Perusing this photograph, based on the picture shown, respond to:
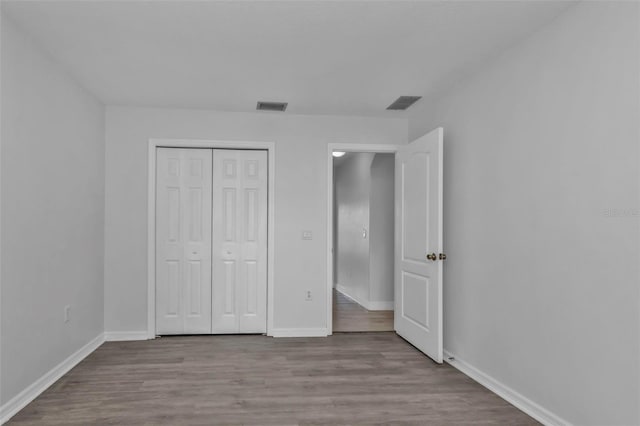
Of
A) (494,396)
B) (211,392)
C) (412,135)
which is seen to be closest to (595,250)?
(494,396)

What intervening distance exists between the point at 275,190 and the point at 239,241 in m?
0.69

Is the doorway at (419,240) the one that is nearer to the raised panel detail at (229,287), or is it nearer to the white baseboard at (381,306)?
the raised panel detail at (229,287)

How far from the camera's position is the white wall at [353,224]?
23.5ft

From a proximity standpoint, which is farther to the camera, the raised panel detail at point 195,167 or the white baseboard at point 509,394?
the raised panel detail at point 195,167

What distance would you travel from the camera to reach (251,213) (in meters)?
5.20

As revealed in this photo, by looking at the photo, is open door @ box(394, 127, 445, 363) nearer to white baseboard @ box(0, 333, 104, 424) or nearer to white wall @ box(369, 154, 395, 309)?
white wall @ box(369, 154, 395, 309)

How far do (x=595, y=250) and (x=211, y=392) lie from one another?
2.62m

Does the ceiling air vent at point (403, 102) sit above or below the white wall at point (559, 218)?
above

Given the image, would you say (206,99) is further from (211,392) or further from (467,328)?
(467,328)

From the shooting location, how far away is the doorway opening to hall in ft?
21.3

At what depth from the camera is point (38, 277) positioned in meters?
3.29

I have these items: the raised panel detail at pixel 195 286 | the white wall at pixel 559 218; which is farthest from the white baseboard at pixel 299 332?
the white wall at pixel 559 218

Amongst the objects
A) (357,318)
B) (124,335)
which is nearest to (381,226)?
(357,318)

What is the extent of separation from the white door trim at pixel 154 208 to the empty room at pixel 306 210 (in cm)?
2
